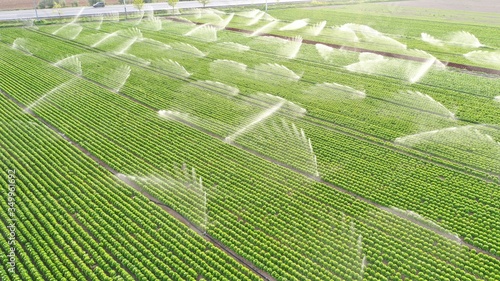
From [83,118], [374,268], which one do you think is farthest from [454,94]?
[83,118]

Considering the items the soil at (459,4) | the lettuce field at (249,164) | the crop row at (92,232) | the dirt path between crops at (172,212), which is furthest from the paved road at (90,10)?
the crop row at (92,232)

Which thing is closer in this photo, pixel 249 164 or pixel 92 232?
pixel 92 232

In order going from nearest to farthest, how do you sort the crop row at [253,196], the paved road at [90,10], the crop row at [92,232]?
the crop row at [92,232], the crop row at [253,196], the paved road at [90,10]

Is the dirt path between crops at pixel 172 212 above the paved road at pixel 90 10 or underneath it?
underneath

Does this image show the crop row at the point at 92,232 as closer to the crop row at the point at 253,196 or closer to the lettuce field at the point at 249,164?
the lettuce field at the point at 249,164

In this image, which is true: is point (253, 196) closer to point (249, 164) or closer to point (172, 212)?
point (249, 164)

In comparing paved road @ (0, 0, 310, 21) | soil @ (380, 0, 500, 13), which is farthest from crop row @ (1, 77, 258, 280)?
soil @ (380, 0, 500, 13)

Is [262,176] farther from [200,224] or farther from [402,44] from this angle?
[402,44]

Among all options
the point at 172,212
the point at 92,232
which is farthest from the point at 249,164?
the point at 92,232
